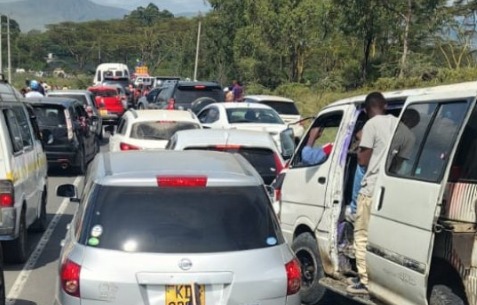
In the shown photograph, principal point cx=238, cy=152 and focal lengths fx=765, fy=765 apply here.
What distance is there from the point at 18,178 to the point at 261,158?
10.3 ft

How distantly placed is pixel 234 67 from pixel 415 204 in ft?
166

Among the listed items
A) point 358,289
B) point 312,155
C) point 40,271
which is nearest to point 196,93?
point 40,271

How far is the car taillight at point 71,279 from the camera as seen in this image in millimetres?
4551

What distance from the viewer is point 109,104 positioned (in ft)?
102

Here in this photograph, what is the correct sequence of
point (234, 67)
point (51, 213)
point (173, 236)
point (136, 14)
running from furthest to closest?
point (136, 14) → point (234, 67) → point (51, 213) → point (173, 236)

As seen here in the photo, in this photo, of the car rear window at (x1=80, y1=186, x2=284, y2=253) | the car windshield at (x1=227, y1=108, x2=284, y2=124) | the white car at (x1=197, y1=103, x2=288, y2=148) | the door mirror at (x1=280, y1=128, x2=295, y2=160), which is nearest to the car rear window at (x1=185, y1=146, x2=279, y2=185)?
the door mirror at (x1=280, y1=128, x2=295, y2=160)

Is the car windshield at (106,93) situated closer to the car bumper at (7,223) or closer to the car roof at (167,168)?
the car bumper at (7,223)

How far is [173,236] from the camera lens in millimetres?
4738

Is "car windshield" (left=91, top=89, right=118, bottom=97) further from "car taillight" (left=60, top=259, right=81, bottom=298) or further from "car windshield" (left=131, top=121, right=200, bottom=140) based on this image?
"car taillight" (left=60, top=259, right=81, bottom=298)

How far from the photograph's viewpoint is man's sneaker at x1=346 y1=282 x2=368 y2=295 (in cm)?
665

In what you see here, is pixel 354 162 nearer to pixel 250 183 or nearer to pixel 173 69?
pixel 250 183

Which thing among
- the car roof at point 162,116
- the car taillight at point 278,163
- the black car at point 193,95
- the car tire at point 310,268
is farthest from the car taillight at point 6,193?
the black car at point 193,95

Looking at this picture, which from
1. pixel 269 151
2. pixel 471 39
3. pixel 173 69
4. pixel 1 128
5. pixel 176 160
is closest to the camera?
pixel 176 160

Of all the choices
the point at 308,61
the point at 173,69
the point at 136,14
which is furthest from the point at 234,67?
the point at 136,14
